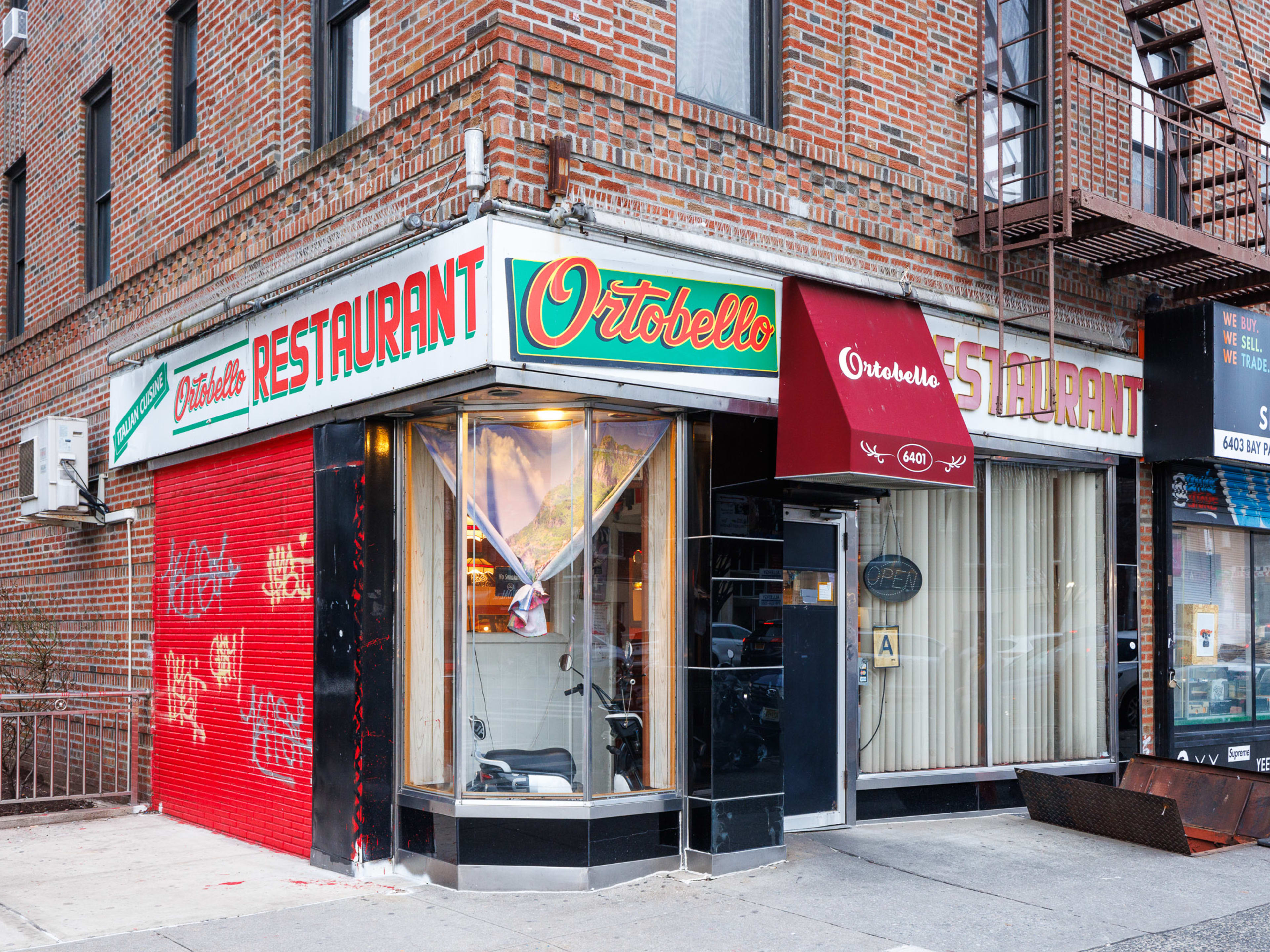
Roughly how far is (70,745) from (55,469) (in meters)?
2.51

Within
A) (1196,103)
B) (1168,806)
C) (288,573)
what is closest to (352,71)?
(288,573)

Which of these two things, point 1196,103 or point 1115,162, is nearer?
point 1115,162

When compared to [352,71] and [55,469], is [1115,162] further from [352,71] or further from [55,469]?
[55,469]

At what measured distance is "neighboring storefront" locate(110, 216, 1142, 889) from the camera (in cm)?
730

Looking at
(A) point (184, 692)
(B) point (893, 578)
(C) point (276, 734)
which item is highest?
(B) point (893, 578)

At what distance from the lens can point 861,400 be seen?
7719mm

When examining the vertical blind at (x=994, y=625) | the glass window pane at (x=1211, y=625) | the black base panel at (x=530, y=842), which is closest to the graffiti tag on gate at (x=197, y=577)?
the black base panel at (x=530, y=842)

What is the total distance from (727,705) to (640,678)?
583 millimetres

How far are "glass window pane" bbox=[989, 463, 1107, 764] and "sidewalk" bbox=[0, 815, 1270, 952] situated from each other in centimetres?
161

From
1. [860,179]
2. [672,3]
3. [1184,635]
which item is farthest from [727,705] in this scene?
[1184,635]

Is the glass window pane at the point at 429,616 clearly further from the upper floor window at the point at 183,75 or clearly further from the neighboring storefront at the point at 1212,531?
the neighboring storefront at the point at 1212,531

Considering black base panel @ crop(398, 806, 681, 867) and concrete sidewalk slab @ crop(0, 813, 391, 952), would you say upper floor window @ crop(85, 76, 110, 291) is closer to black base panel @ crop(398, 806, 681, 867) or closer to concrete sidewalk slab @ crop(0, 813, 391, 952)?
concrete sidewalk slab @ crop(0, 813, 391, 952)

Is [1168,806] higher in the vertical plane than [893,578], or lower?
lower

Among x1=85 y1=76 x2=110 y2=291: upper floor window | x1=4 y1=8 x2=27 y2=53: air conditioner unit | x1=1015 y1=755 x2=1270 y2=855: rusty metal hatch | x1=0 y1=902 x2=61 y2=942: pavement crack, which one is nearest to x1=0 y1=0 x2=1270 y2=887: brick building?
x1=85 y1=76 x2=110 y2=291: upper floor window
